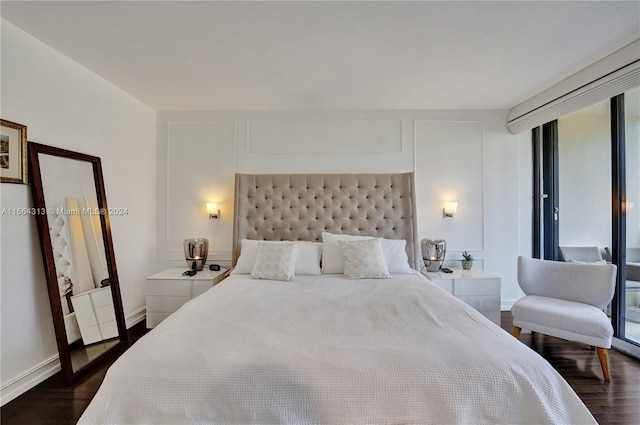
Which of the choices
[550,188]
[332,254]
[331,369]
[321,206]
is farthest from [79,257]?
[550,188]

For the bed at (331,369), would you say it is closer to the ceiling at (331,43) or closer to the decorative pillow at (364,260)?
the decorative pillow at (364,260)

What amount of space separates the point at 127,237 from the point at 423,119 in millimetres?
3788

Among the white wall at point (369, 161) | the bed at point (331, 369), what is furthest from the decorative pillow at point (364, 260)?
the white wall at point (369, 161)

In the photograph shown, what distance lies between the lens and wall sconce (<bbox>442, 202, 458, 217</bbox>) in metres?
3.60

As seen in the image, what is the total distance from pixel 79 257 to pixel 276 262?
5.49 feet

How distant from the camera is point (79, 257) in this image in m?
2.50

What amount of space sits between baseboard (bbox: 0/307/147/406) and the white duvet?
1425 mm

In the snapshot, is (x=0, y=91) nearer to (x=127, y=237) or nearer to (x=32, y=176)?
(x=32, y=176)

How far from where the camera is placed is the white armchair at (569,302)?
7.41 feet

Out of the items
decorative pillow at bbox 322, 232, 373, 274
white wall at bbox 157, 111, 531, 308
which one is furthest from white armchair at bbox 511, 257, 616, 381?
decorative pillow at bbox 322, 232, 373, 274

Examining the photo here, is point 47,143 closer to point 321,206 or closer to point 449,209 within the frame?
point 321,206

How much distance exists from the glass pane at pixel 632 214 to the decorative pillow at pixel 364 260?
223cm

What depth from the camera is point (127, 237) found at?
10.7 ft

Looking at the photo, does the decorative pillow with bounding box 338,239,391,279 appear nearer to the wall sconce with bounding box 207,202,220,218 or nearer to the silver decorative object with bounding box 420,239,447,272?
the silver decorative object with bounding box 420,239,447,272
